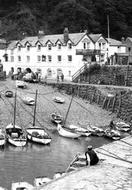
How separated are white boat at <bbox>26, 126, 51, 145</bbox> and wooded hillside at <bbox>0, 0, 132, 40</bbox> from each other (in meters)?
61.9

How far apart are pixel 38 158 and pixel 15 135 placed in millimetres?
6972

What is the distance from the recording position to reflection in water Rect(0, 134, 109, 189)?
36062 millimetres

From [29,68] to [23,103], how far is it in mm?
26500

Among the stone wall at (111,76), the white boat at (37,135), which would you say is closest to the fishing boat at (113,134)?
the white boat at (37,135)

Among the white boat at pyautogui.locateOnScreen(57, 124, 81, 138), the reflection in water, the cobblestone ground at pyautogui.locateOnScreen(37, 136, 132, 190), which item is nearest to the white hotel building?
the white boat at pyautogui.locateOnScreen(57, 124, 81, 138)

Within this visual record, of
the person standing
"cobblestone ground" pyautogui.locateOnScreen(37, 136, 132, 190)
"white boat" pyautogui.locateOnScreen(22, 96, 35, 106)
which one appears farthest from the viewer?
"white boat" pyautogui.locateOnScreen(22, 96, 35, 106)

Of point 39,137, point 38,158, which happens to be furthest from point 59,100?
point 38,158

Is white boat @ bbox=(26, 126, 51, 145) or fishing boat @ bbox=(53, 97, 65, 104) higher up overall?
fishing boat @ bbox=(53, 97, 65, 104)

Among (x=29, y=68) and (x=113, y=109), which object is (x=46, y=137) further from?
(x=29, y=68)

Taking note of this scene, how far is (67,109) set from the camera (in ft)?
203

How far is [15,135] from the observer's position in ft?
158

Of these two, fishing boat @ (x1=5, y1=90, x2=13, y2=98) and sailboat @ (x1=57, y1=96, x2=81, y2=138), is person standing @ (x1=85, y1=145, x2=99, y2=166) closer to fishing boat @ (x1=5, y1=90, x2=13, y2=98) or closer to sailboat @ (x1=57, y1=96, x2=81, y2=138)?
sailboat @ (x1=57, y1=96, x2=81, y2=138)

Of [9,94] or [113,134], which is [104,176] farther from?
[9,94]

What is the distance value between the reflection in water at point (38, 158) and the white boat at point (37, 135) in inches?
25.0
